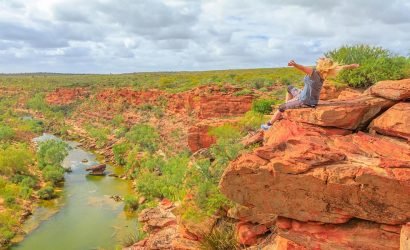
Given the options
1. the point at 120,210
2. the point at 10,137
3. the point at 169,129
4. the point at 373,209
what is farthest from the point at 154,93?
the point at 373,209

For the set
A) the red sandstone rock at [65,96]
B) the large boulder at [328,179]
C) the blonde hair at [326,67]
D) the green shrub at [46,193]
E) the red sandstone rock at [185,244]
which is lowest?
the green shrub at [46,193]

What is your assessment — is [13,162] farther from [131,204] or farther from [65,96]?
[65,96]

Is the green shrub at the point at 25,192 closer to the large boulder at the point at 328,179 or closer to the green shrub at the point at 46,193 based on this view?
the green shrub at the point at 46,193

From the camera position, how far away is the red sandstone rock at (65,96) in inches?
3949

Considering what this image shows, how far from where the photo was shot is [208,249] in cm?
1345

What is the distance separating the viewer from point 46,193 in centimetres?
3931

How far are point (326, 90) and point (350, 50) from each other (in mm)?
4258

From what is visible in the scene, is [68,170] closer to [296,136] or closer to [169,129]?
[169,129]

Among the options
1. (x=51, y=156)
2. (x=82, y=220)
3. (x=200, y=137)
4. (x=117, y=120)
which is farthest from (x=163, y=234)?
(x=117, y=120)

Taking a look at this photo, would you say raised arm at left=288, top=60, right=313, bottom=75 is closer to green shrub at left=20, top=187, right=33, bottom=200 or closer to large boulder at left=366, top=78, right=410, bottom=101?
large boulder at left=366, top=78, right=410, bottom=101

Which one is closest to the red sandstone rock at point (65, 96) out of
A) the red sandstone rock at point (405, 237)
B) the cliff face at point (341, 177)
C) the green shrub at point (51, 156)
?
the green shrub at point (51, 156)

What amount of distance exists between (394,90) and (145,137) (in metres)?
45.1

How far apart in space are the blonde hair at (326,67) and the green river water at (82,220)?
18289 mm

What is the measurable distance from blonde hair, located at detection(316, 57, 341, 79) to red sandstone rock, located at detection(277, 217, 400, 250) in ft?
12.2
